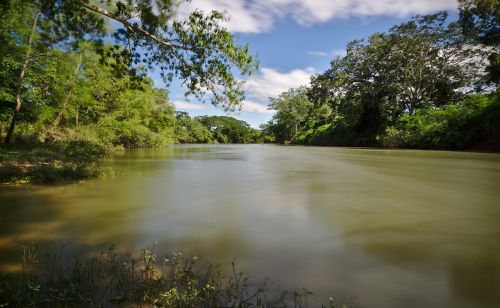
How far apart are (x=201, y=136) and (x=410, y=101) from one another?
72.8 m

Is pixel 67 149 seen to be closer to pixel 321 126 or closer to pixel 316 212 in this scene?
pixel 316 212

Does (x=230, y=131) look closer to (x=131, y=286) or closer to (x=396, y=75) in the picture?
(x=396, y=75)

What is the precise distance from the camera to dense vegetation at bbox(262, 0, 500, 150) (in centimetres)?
2623

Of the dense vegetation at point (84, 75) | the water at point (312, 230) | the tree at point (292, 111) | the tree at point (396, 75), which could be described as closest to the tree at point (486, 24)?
the tree at point (396, 75)

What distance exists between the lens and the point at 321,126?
66.1m

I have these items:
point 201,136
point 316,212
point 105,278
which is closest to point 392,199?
point 316,212

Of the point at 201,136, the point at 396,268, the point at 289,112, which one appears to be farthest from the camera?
the point at 201,136

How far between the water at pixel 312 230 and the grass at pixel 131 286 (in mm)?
290

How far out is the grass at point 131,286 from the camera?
2650 mm

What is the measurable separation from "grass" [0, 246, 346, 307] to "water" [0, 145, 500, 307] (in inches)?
11.4

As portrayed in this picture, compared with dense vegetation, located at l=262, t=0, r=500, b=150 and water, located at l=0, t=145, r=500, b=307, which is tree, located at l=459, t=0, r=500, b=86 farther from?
water, located at l=0, t=145, r=500, b=307

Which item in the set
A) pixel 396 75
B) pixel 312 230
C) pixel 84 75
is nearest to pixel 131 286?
pixel 312 230

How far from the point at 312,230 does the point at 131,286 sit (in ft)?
10.2

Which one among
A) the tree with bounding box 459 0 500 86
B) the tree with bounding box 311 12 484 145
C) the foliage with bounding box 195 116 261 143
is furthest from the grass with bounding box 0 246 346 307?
the foliage with bounding box 195 116 261 143
